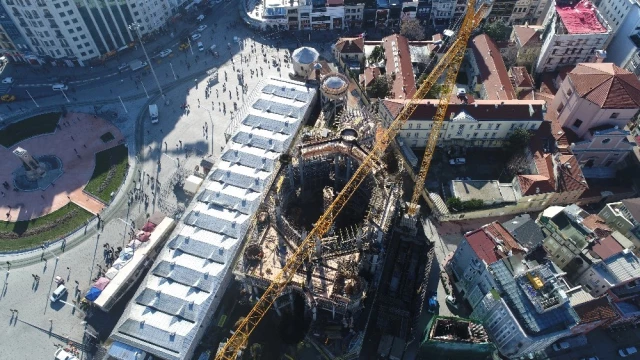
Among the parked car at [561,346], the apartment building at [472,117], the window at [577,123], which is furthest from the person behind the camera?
the window at [577,123]

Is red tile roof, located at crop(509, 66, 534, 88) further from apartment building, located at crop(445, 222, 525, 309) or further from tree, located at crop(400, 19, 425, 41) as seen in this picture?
apartment building, located at crop(445, 222, 525, 309)

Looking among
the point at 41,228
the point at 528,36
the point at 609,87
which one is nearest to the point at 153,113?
the point at 41,228

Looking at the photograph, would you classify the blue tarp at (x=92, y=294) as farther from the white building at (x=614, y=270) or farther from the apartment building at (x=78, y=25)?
the white building at (x=614, y=270)

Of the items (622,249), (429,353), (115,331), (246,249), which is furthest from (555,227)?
(115,331)

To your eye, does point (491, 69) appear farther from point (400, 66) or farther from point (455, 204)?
point (455, 204)

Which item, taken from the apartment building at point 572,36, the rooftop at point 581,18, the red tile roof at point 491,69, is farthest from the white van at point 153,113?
the rooftop at point 581,18

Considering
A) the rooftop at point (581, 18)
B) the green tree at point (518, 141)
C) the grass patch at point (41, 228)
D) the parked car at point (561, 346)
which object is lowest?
the parked car at point (561, 346)
